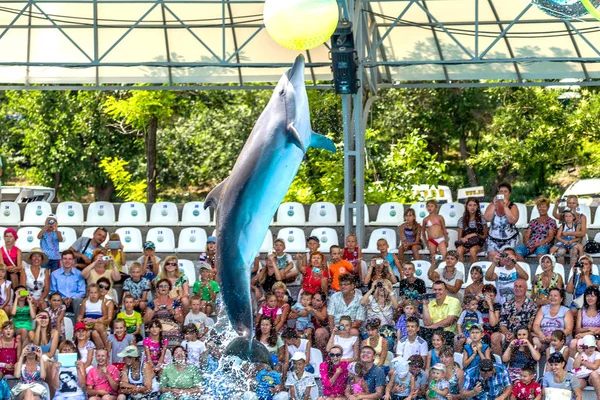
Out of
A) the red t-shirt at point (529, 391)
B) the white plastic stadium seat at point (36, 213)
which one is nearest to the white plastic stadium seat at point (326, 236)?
the white plastic stadium seat at point (36, 213)

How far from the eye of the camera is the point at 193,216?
1555 cm

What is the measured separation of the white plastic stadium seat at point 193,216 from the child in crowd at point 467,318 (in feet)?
14.6

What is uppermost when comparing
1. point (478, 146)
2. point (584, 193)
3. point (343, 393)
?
point (478, 146)

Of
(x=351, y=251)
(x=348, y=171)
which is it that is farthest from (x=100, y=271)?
(x=348, y=171)

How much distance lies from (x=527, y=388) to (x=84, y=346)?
447cm

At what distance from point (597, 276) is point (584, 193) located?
8.20 metres

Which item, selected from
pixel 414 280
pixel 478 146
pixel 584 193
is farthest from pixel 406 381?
pixel 478 146

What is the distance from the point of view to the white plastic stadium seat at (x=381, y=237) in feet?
47.0

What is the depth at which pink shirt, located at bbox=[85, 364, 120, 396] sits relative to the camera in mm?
11875

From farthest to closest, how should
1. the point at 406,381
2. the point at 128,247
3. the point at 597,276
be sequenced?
1. the point at 128,247
2. the point at 597,276
3. the point at 406,381

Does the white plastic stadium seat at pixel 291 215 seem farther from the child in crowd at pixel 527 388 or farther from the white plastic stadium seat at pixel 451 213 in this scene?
the child in crowd at pixel 527 388

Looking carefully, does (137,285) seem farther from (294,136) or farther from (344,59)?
(294,136)

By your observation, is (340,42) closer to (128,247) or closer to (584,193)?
(128,247)

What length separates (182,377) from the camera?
38.7ft
